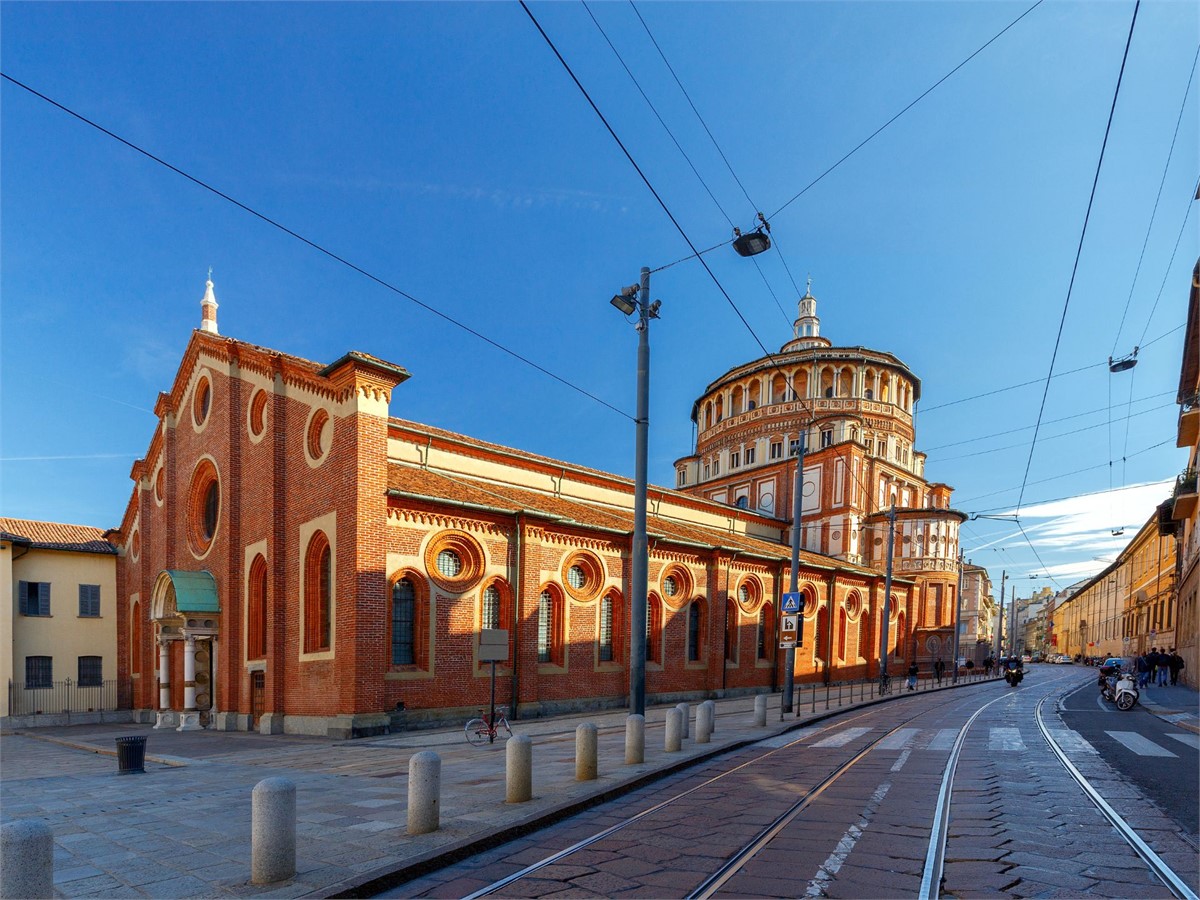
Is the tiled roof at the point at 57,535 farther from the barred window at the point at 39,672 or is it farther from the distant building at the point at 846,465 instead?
the distant building at the point at 846,465

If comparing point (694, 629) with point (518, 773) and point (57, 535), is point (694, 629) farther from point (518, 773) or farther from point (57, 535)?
point (57, 535)

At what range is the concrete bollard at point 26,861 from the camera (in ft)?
12.6

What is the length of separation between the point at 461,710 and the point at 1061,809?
13.6m

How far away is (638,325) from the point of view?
39.8 feet

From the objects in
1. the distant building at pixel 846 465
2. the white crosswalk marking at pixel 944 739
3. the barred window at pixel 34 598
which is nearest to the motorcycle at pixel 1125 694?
the white crosswalk marking at pixel 944 739

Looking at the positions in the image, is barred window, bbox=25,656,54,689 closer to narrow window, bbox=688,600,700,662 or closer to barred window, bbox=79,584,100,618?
barred window, bbox=79,584,100,618

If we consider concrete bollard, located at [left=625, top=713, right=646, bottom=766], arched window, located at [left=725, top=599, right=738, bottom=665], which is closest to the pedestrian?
arched window, located at [left=725, top=599, right=738, bottom=665]

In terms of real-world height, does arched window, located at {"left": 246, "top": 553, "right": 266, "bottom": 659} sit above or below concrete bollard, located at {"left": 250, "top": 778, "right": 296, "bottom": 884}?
below

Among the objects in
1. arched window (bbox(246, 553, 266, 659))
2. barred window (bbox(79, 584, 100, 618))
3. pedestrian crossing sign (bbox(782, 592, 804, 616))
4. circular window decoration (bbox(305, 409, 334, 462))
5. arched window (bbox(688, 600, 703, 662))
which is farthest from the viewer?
barred window (bbox(79, 584, 100, 618))

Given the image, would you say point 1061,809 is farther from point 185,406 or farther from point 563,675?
point 185,406

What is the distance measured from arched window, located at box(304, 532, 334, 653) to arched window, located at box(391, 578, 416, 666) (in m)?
1.69

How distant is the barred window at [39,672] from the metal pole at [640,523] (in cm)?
2782

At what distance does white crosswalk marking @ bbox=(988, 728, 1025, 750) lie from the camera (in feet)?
38.7

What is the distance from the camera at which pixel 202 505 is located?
23250 mm
